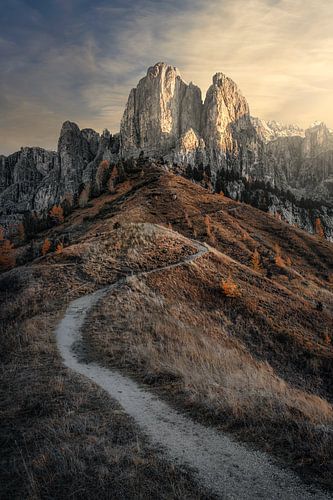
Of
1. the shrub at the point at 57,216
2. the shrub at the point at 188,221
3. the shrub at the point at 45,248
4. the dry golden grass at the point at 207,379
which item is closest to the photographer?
the dry golden grass at the point at 207,379

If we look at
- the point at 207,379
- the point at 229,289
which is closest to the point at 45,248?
the point at 229,289

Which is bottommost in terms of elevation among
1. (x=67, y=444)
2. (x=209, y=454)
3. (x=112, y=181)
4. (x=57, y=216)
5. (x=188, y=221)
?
(x=209, y=454)

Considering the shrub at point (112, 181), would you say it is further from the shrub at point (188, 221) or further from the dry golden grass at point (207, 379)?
the dry golden grass at point (207, 379)

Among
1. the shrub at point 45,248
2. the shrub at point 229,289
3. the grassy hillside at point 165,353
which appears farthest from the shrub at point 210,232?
the shrub at point 45,248

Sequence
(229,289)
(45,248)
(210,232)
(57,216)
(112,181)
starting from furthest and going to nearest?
(112,181) < (57,216) < (45,248) < (210,232) < (229,289)

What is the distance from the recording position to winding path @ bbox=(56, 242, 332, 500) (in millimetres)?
6883

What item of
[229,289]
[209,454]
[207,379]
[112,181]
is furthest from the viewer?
[112,181]

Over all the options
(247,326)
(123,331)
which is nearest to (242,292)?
(247,326)

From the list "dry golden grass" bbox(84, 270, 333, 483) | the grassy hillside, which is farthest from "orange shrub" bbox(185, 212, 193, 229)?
"dry golden grass" bbox(84, 270, 333, 483)

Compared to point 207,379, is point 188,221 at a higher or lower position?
higher

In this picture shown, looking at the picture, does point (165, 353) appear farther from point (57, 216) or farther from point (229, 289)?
point (57, 216)

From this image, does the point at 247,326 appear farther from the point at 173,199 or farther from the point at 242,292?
the point at 173,199

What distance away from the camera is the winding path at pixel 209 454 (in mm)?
6883

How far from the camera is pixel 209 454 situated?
321 inches
